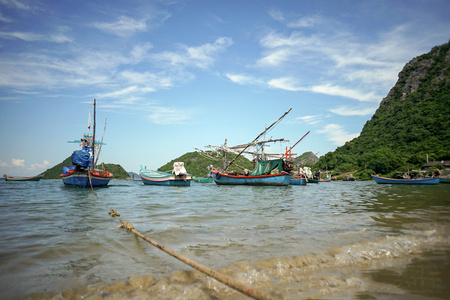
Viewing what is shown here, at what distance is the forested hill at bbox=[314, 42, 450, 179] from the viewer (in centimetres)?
8031

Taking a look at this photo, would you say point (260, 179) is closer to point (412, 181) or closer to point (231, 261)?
point (412, 181)

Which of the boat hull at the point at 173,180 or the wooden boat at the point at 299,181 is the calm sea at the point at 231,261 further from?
the wooden boat at the point at 299,181

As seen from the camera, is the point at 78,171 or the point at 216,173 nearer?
the point at 78,171

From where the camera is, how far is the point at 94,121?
38875 mm

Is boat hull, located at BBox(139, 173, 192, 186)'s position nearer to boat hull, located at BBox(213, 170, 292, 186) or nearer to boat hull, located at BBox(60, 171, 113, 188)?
boat hull, located at BBox(213, 170, 292, 186)

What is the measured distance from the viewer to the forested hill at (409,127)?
80312 millimetres

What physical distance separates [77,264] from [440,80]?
137 metres

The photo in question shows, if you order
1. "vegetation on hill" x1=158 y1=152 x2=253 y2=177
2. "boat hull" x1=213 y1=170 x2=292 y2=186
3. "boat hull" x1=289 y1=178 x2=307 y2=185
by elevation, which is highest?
"vegetation on hill" x1=158 y1=152 x2=253 y2=177

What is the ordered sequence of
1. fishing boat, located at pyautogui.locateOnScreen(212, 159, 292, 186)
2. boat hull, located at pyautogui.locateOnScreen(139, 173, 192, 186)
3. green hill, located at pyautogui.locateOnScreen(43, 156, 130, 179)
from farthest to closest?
green hill, located at pyautogui.locateOnScreen(43, 156, 130, 179)
boat hull, located at pyautogui.locateOnScreen(139, 173, 192, 186)
fishing boat, located at pyautogui.locateOnScreen(212, 159, 292, 186)

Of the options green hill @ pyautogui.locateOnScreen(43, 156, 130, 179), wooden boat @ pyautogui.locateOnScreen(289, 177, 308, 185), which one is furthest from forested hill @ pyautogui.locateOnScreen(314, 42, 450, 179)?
green hill @ pyautogui.locateOnScreen(43, 156, 130, 179)

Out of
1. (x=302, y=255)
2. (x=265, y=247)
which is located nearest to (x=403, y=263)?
(x=302, y=255)

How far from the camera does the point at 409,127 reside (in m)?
92.8

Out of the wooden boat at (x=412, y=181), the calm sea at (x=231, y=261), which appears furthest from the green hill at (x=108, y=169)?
the calm sea at (x=231, y=261)

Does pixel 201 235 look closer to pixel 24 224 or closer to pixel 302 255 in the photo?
pixel 302 255
